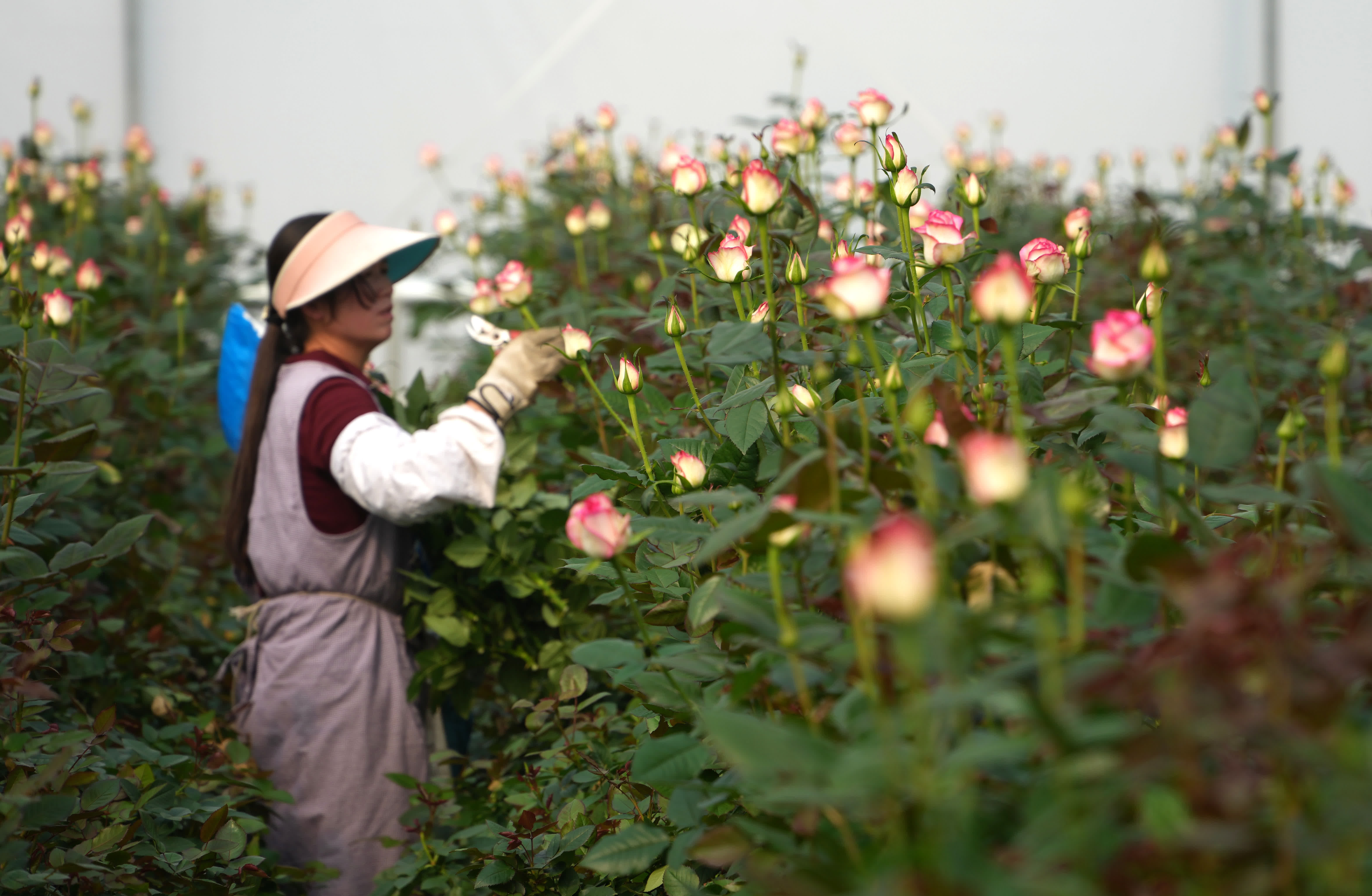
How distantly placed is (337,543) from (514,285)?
560 millimetres

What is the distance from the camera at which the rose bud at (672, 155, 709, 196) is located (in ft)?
3.78

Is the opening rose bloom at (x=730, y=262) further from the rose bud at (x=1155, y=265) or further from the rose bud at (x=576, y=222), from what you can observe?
the rose bud at (x=576, y=222)

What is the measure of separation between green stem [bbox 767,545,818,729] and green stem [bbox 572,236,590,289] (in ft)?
4.58

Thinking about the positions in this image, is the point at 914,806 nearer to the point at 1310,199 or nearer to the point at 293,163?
the point at 1310,199

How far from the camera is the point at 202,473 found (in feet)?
8.72

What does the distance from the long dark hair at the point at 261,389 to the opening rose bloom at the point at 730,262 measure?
1031 mm

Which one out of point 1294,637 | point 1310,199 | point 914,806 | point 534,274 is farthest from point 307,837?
point 1310,199

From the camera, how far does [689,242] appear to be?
1070 millimetres

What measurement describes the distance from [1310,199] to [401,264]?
89.2 inches

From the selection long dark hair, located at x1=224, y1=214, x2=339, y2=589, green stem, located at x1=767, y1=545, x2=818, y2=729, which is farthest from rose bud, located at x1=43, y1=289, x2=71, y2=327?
green stem, located at x1=767, y1=545, x2=818, y2=729

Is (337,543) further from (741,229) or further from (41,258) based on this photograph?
(741,229)

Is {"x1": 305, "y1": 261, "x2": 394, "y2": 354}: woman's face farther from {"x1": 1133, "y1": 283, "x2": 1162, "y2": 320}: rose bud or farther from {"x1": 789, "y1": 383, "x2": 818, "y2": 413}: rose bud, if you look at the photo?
{"x1": 1133, "y1": 283, "x2": 1162, "y2": 320}: rose bud

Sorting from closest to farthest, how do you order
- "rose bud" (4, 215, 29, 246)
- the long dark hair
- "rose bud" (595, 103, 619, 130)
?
"rose bud" (4, 215, 29, 246)
the long dark hair
"rose bud" (595, 103, 619, 130)

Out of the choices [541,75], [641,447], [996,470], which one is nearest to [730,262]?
[641,447]
